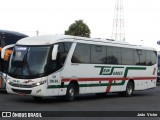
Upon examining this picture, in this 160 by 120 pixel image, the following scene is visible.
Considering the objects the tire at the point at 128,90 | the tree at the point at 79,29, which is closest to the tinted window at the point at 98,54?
the tire at the point at 128,90

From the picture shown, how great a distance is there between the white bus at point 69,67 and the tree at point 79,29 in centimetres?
4678

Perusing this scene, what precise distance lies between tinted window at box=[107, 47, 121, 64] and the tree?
48101 mm

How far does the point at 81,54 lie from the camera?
21.7 meters

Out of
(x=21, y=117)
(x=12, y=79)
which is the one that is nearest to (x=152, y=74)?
(x=12, y=79)

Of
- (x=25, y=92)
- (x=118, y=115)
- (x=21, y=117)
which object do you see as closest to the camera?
(x=21, y=117)

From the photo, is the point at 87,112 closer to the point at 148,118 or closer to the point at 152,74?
the point at 148,118

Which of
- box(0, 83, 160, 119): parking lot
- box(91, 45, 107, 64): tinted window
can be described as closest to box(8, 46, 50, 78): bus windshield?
box(0, 83, 160, 119): parking lot

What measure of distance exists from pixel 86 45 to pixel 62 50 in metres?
2.32

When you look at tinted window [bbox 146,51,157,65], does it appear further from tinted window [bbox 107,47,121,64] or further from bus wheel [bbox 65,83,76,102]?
bus wheel [bbox 65,83,76,102]

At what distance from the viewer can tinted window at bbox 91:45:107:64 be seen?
22.9m

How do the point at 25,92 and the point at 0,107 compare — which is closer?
the point at 0,107

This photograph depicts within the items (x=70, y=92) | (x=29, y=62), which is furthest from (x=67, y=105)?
(x=29, y=62)

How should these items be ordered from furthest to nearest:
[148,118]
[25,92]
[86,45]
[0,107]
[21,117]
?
1. [86,45]
2. [25,92]
3. [0,107]
4. [148,118]
5. [21,117]

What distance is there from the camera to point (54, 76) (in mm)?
19656
